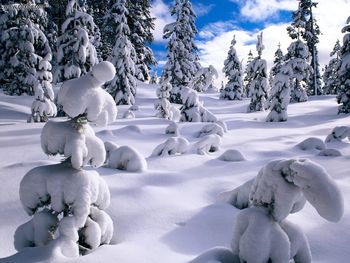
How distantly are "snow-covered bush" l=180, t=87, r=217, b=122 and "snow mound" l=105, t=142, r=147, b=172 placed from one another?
384 inches

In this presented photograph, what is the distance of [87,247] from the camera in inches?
128

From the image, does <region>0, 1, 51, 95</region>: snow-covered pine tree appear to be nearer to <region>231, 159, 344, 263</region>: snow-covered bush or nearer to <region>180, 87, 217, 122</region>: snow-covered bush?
<region>180, 87, 217, 122</region>: snow-covered bush

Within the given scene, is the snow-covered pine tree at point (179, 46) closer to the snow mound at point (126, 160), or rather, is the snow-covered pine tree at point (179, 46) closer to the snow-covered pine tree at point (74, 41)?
the snow-covered pine tree at point (74, 41)

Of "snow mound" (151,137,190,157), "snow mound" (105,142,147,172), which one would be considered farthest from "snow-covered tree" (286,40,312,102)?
"snow mound" (105,142,147,172)

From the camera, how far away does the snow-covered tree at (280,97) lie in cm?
1830

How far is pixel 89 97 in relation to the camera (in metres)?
3.00

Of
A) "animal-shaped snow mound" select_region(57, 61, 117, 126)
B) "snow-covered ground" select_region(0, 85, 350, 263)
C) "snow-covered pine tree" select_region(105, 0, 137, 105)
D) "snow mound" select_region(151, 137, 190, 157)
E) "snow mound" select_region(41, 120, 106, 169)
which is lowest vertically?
"snow-covered ground" select_region(0, 85, 350, 263)

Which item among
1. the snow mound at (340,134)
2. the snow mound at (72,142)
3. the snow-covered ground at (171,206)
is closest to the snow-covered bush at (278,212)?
the snow-covered ground at (171,206)

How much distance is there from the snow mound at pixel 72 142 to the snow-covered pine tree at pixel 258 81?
905 inches

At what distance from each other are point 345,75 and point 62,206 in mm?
21071

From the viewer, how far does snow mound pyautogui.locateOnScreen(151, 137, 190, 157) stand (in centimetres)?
812

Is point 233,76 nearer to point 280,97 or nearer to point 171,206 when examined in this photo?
point 280,97

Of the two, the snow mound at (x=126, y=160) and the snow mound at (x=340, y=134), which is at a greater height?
the snow mound at (x=126, y=160)

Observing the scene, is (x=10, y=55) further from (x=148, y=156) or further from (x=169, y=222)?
(x=169, y=222)
